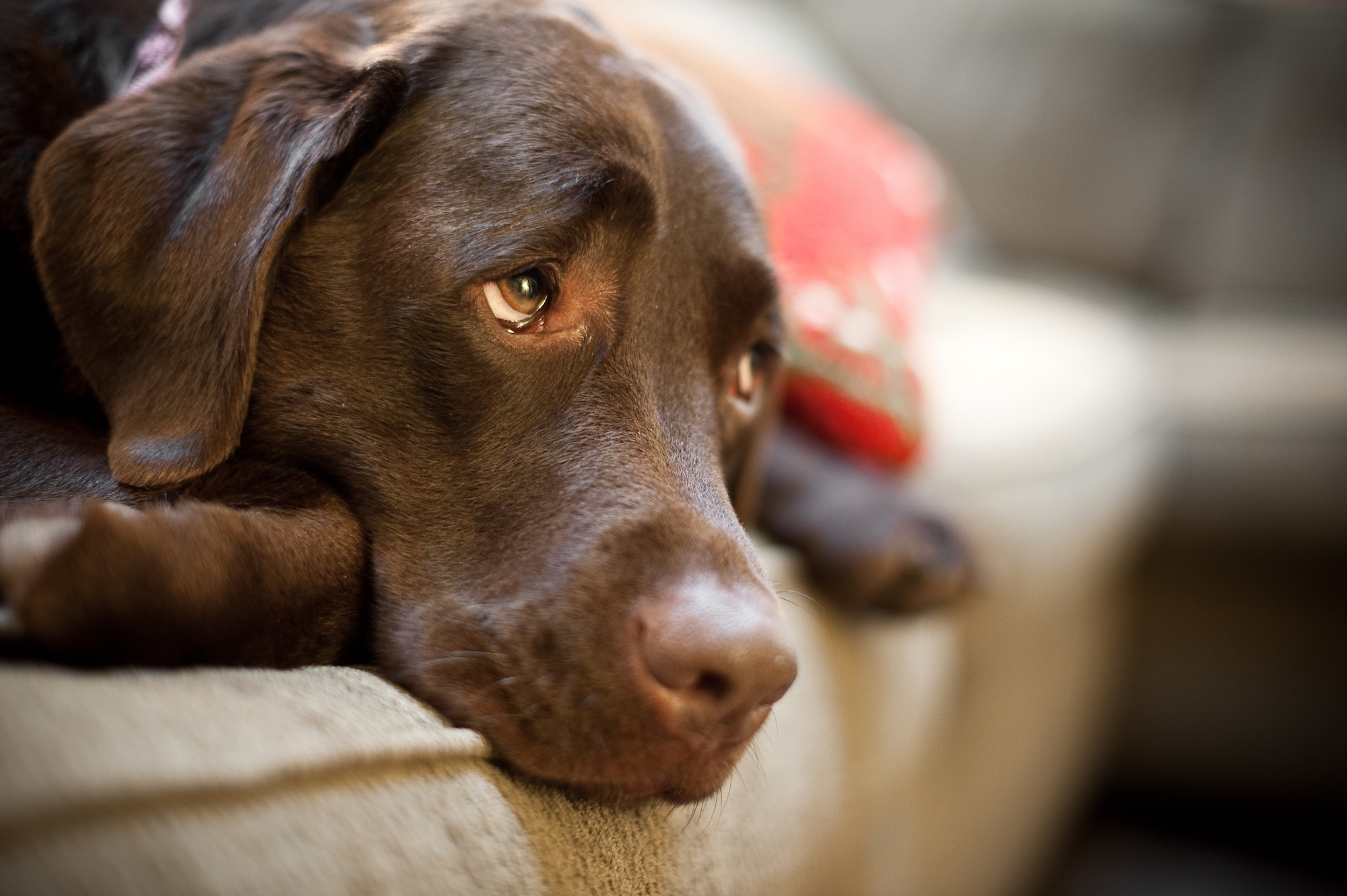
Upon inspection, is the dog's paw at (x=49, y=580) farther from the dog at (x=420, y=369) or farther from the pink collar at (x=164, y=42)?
the pink collar at (x=164, y=42)

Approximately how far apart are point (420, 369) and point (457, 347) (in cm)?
5

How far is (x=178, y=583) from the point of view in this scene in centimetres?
93

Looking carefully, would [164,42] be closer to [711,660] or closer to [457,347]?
[457,347]

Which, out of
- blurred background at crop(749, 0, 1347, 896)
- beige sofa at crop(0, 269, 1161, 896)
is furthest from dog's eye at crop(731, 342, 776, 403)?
blurred background at crop(749, 0, 1347, 896)

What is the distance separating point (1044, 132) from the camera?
4.28m

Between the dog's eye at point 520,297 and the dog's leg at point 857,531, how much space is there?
740mm

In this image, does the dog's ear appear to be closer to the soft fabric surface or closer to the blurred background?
the soft fabric surface

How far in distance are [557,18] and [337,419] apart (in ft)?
2.08

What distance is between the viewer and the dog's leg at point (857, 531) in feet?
5.88

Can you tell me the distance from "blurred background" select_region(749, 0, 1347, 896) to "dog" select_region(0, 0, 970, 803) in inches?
100

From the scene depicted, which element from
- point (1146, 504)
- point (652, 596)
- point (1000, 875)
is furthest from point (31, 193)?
point (1146, 504)

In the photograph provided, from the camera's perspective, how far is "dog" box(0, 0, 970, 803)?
1.07 meters

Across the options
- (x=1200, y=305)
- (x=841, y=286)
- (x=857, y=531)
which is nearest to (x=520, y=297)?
(x=857, y=531)

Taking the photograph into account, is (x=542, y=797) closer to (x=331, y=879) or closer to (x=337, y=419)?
(x=331, y=879)
